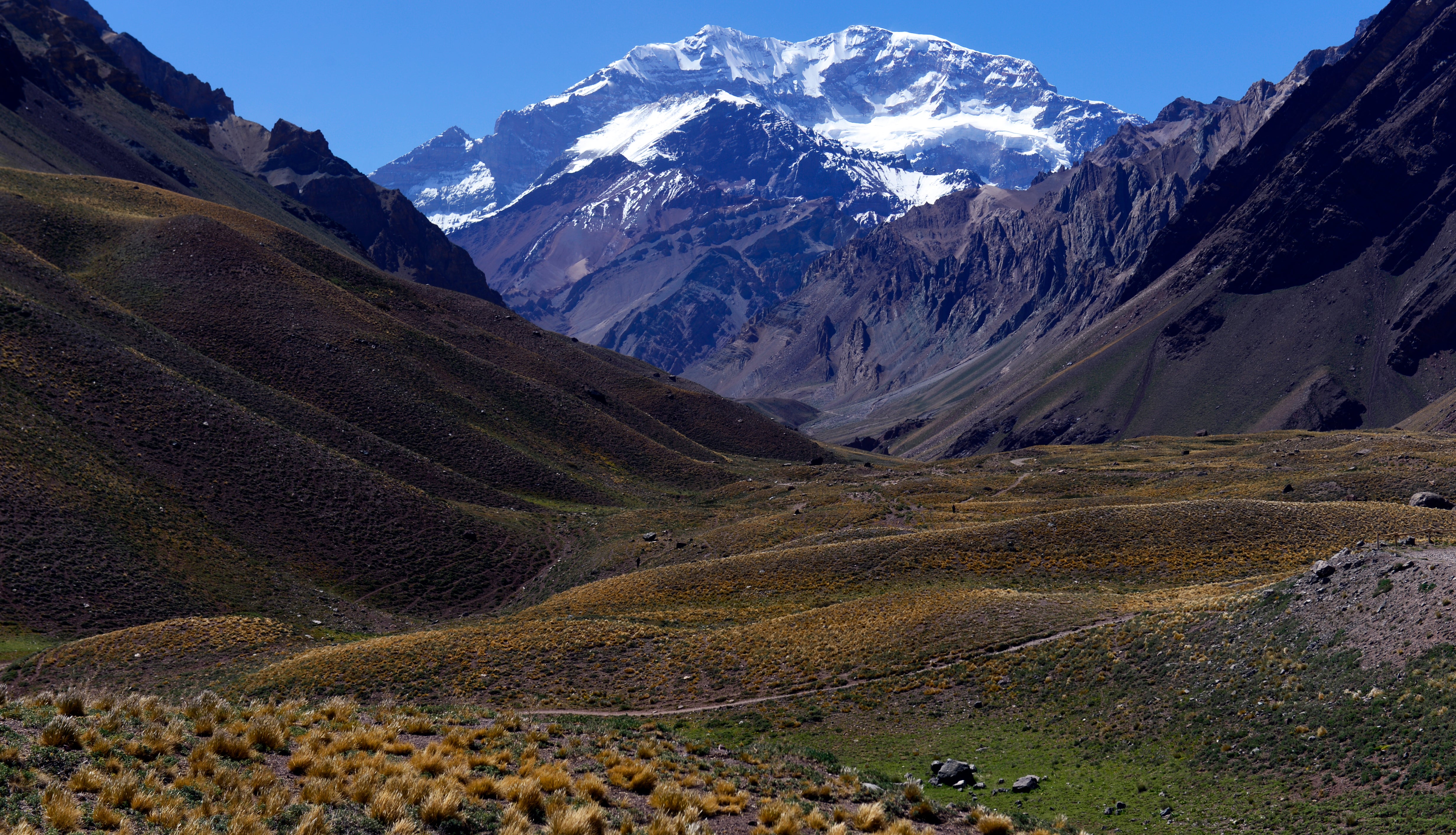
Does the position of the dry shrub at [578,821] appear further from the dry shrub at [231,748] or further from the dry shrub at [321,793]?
the dry shrub at [231,748]

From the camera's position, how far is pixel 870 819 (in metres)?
17.7

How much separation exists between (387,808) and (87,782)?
15.1 feet

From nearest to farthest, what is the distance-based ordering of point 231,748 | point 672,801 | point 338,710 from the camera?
point 231,748 < point 672,801 < point 338,710

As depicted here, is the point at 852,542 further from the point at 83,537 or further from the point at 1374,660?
the point at 83,537

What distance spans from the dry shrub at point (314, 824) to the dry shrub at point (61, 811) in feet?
9.41

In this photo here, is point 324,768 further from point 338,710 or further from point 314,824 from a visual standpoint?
point 338,710

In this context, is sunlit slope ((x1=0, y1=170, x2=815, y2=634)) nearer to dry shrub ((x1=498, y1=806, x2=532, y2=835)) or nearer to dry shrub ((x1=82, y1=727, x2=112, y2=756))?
dry shrub ((x1=82, y1=727, x2=112, y2=756))

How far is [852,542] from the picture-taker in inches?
2427

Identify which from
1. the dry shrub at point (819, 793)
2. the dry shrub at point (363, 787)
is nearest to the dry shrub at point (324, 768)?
the dry shrub at point (363, 787)

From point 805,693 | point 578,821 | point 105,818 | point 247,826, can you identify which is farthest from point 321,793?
point 805,693

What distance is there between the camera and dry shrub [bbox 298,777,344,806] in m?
14.2

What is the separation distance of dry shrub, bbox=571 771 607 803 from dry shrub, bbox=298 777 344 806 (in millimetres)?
4320

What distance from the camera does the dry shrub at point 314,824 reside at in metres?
12.8

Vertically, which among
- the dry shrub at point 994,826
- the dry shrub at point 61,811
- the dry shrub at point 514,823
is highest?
the dry shrub at point 61,811
